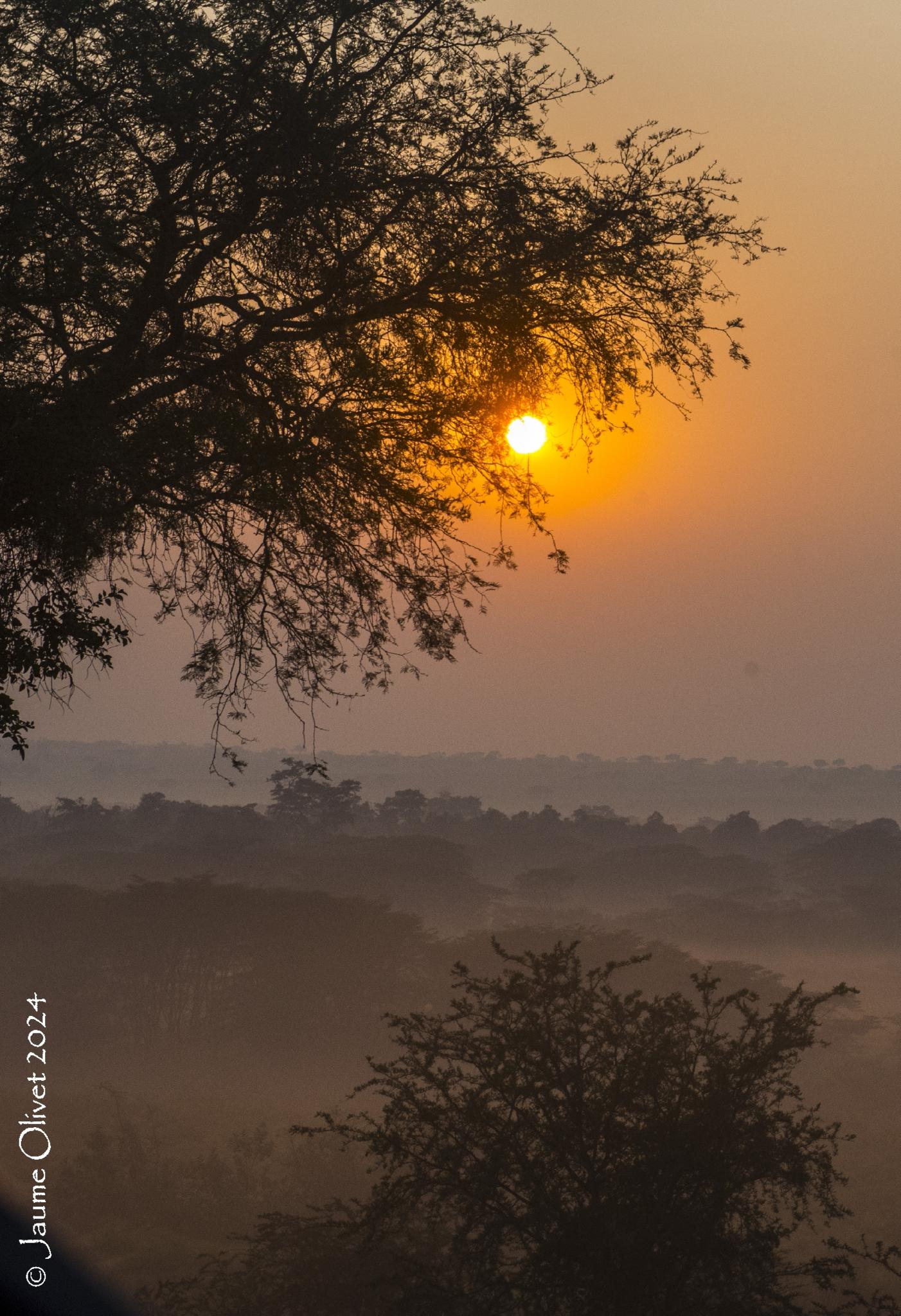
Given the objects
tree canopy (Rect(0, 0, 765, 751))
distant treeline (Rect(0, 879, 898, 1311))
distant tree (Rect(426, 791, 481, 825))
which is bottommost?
distant treeline (Rect(0, 879, 898, 1311))

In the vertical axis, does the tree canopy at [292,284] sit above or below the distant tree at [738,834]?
above

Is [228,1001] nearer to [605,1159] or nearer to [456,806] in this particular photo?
[605,1159]

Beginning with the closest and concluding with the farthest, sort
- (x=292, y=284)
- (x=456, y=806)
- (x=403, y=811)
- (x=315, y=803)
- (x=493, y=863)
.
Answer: (x=292, y=284) → (x=315, y=803) → (x=493, y=863) → (x=403, y=811) → (x=456, y=806)

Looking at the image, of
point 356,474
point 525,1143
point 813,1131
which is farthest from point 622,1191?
point 356,474

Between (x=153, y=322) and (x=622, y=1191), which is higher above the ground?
(x=153, y=322)

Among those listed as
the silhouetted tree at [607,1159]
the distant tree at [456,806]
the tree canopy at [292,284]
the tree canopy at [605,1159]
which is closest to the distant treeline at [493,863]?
the distant tree at [456,806]

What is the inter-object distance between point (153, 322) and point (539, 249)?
289 cm

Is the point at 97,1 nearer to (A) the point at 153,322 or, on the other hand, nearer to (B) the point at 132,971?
(A) the point at 153,322

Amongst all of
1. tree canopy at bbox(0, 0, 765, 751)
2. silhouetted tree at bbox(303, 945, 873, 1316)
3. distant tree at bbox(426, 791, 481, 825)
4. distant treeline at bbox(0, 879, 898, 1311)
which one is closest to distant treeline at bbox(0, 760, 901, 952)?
distant treeline at bbox(0, 879, 898, 1311)

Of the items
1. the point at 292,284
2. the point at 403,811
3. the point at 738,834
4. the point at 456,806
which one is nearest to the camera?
the point at 292,284

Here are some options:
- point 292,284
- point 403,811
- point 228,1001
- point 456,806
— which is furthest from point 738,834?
point 292,284

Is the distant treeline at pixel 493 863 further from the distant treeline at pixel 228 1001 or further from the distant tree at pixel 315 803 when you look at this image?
the distant treeline at pixel 228 1001

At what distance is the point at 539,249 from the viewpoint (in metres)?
7.61

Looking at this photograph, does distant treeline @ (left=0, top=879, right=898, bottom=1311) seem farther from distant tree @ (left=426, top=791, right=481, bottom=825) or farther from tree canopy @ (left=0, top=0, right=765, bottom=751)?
distant tree @ (left=426, top=791, right=481, bottom=825)
